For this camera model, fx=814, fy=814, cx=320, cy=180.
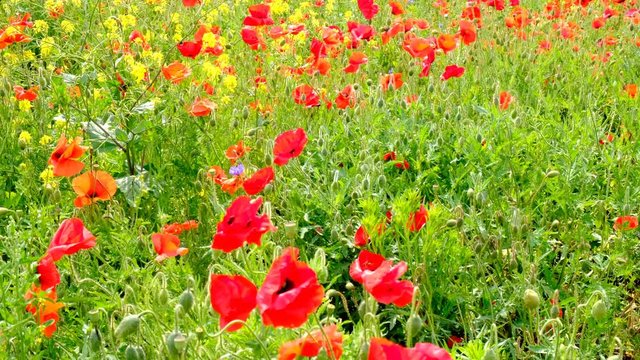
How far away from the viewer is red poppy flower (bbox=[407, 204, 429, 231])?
2217 millimetres

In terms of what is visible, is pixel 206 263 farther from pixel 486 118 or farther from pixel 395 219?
pixel 486 118

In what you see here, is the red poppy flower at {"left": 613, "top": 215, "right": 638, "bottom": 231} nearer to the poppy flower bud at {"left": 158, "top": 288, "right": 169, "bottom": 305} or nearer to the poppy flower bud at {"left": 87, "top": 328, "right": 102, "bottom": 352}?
the poppy flower bud at {"left": 158, "top": 288, "right": 169, "bottom": 305}

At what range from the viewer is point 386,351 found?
1.21m

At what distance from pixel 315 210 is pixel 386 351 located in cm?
149

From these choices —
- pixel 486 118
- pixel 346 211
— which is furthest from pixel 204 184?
pixel 486 118

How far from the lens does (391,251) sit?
2.48 meters

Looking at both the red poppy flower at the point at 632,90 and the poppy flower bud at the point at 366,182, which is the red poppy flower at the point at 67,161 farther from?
the red poppy flower at the point at 632,90

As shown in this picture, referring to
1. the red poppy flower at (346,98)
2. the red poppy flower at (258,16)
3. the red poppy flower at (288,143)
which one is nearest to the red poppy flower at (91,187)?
the red poppy flower at (288,143)

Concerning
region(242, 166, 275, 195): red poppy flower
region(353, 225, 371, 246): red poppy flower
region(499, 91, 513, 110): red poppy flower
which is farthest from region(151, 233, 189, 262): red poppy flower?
region(499, 91, 513, 110): red poppy flower

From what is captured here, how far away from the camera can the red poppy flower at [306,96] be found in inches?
127

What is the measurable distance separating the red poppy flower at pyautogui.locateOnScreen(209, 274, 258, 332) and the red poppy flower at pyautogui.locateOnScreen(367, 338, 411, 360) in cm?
26

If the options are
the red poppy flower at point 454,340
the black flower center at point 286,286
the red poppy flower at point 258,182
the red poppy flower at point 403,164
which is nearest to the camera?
the black flower center at point 286,286

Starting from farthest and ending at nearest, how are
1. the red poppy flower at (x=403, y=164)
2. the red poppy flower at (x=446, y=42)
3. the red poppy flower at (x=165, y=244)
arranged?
the red poppy flower at (x=446, y=42) < the red poppy flower at (x=403, y=164) < the red poppy flower at (x=165, y=244)

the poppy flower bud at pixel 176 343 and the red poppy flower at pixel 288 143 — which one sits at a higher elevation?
the poppy flower bud at pixel 176 343
